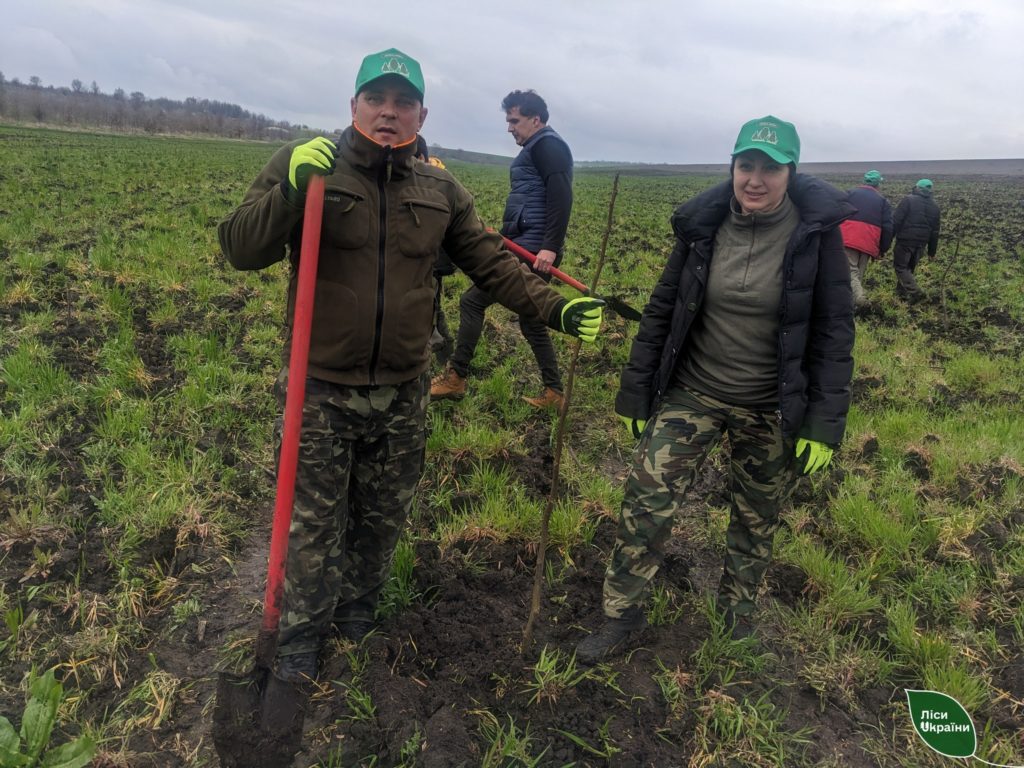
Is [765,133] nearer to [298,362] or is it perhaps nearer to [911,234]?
[298,362]

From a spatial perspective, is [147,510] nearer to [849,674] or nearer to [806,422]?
[806,422]

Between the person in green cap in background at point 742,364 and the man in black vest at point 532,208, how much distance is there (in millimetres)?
1706

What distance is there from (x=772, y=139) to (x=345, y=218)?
1.59 metres

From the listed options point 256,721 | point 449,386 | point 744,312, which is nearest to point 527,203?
point 449,386

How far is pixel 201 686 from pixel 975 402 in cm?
648

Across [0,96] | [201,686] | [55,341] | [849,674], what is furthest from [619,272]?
[0,96]

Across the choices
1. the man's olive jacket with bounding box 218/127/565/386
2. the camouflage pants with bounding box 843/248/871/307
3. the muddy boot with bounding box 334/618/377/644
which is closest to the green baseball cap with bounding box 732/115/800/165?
the man's olive jacket with bounding box 218/127/565/386

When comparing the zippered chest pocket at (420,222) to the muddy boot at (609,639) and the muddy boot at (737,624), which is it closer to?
the muddy boot at (609,639)

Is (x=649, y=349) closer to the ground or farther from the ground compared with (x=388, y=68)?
closer to the ground

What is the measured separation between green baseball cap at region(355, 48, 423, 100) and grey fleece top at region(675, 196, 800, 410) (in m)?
1.34

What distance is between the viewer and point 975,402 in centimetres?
588

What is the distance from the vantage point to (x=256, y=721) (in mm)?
2121

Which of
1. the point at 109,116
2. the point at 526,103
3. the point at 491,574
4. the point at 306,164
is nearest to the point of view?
the point at 306,164

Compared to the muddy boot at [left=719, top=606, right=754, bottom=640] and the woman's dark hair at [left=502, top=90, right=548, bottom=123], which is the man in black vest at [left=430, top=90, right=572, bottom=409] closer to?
the woman's dark hair at [left=502, top=90, right=548, bottom=123]
